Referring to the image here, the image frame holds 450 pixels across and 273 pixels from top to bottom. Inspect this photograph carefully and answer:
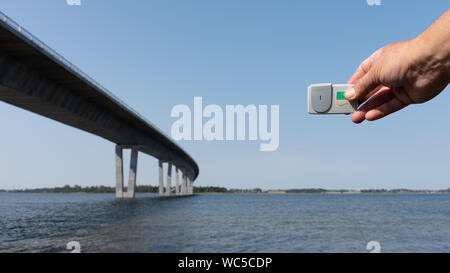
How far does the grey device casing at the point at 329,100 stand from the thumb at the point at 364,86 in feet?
0.23

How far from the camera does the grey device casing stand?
311 centimetres

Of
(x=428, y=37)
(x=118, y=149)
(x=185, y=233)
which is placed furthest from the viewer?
(x=118, y=149)

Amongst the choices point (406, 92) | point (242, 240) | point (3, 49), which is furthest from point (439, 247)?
point (3, 49)

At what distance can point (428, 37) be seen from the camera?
2.37m

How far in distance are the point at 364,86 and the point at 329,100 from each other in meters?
0.31

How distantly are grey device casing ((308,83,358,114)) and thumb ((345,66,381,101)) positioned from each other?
0.07 meters

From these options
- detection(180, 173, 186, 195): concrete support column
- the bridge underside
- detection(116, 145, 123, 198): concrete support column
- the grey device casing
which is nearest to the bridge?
the bridge underside

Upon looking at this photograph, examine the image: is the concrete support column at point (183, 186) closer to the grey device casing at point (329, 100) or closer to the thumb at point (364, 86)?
the grey device casing at point (329, 100)

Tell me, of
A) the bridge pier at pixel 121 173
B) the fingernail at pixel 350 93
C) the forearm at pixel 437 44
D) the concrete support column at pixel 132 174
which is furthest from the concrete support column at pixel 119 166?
the forearm at pixel 437 44

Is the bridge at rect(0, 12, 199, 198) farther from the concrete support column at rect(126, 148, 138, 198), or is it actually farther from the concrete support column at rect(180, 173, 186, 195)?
the concrete support column at rect(180, 173, 186, 195)

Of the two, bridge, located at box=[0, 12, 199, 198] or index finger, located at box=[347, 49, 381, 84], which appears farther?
bridge, located at box=[0, 12, 199, 198]

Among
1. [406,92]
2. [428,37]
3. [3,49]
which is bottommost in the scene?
[406,92]
